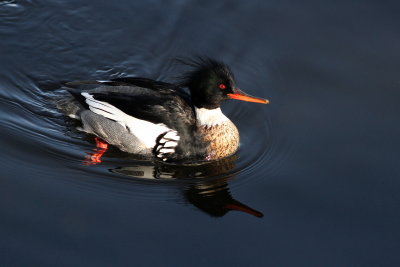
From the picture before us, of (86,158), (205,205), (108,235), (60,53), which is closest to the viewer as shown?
(108,235)

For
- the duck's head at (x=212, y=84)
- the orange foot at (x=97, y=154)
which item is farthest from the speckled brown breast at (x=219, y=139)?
the orange foot at (x=97, y=154)

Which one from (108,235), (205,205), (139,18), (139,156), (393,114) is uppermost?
(139,18)

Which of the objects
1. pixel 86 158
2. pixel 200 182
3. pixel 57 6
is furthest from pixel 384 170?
pixel 57 6

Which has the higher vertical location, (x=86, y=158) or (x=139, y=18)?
(x=139, y=18)

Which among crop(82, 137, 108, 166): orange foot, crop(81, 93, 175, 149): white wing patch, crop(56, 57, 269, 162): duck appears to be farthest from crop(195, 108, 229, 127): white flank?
crop(82, 137, 108, 166): orange foot

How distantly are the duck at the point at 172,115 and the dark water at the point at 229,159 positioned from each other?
220mm

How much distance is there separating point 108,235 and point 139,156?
186 cm

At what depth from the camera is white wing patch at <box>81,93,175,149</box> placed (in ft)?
27.8

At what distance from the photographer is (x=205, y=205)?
7.65 meters

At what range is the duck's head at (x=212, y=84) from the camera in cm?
830

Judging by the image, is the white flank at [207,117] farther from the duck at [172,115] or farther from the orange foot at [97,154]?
the orange foot at [97,154]

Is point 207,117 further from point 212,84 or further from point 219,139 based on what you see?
point 212,84

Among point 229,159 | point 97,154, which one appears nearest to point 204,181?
point 229,159

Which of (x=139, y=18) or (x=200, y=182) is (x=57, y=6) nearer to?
(x=139, y=18)
